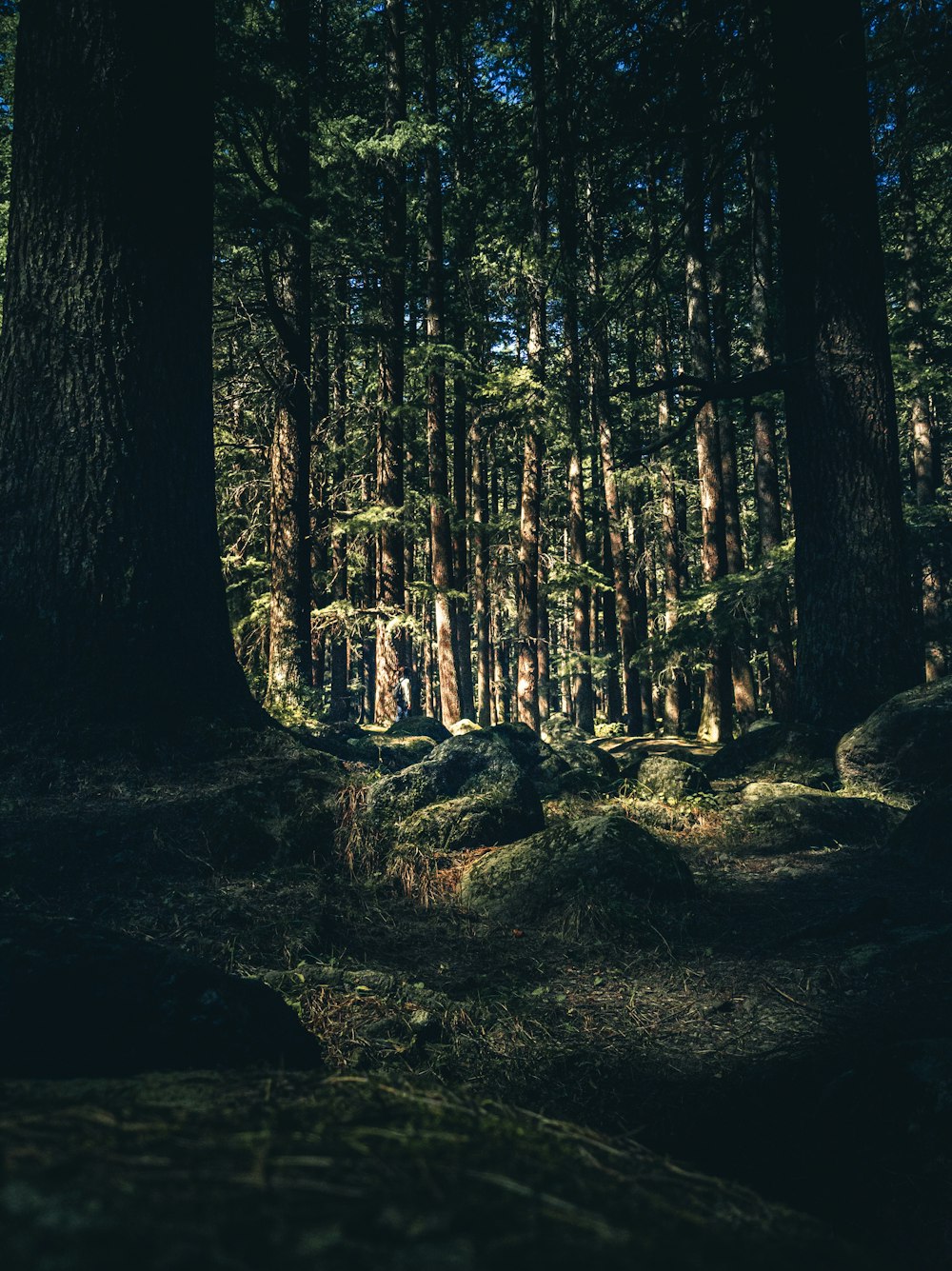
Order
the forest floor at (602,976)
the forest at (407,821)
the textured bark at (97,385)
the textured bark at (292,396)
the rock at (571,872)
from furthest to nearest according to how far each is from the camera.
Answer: the textured bark at (292,396) < the textured bark at (97,385) < the rock at (571,872) < the forest floor at (602,976) < the forest at (407,821)

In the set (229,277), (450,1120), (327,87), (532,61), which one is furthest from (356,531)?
(450,1120)

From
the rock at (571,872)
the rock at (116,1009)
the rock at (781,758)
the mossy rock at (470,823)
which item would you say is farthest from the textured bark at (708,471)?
the rock at (116,1009)

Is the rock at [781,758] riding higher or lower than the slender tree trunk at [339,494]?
lower

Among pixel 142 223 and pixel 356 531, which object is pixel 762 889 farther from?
pixel 356 531

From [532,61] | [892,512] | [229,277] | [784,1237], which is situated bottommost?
[784,1237]

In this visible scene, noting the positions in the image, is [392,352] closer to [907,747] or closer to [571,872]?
[907,747]

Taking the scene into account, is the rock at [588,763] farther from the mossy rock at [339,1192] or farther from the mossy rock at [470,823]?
the mossy rock at [339,1192]

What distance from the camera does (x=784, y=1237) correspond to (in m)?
0.99

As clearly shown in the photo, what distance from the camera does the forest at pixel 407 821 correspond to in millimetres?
976

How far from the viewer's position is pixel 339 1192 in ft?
2.67

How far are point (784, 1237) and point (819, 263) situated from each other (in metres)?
9.26

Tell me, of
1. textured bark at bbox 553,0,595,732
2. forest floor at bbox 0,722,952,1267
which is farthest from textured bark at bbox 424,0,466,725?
forest floor at bbox 0,722,952,1267

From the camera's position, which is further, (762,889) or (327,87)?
(327,87)

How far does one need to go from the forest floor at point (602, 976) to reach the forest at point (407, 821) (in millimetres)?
23
